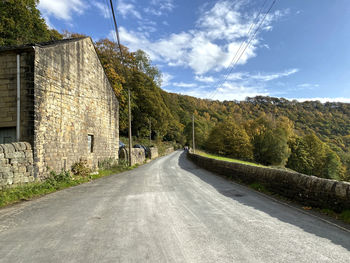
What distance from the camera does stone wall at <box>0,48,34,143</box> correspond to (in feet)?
28.6

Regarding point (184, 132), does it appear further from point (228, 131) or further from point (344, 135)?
point (344, 135)

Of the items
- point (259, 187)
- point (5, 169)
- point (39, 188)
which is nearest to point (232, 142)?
point (259, 187)

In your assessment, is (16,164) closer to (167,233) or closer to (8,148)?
(8,148)

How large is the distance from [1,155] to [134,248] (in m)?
6.27

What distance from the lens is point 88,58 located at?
1366 centimetres

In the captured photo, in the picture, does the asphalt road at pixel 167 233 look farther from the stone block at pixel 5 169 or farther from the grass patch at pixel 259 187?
the grass patch at pixel 259 187

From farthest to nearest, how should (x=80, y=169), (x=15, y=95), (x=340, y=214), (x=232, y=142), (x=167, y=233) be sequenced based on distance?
(x=232, y=142) < (x=80, y=169) < (x=15, y=95) < (x=340, y=214) < (x=167, y=233)

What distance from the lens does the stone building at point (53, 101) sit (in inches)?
345

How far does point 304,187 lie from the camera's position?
608 cm

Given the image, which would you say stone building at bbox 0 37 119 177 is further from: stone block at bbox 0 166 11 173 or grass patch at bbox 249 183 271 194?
grass patch at bbox 249 183 271 194

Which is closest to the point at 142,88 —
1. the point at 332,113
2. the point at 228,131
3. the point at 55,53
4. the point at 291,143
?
the point at 228,131

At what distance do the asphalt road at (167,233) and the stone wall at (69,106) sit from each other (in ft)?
13.5

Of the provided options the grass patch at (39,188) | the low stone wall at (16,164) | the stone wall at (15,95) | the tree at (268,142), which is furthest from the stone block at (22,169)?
the tree at (268,142)

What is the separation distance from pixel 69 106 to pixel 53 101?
54.0 inches
